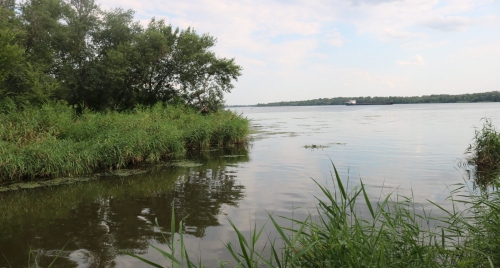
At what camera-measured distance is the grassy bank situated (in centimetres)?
1213

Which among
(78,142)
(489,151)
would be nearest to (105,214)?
(78,142)

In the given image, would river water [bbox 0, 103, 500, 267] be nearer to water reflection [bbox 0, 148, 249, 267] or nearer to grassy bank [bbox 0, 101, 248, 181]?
water reflection [bbox 0, 148, 249, 267]

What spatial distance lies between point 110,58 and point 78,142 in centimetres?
1538

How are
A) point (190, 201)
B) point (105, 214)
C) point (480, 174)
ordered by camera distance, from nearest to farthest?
point (105, 214)
point (190, 201)
point (480, 174)

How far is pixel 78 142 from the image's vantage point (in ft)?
48.0

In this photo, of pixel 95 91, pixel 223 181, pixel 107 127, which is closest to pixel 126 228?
pixel 223 181

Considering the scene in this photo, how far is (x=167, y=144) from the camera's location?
17.1 m

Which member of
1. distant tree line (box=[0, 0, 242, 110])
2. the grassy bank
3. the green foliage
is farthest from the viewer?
distant tree line (box=[0, 0, 242, 110])

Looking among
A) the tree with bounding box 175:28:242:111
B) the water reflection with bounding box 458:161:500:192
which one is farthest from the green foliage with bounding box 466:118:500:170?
the tree with bounding box 175:28:242:111

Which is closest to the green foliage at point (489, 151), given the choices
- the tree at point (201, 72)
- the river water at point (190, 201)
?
the river water at point (190, 201)

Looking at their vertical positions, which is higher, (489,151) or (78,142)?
(78,142)

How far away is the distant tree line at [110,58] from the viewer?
86.1 feet

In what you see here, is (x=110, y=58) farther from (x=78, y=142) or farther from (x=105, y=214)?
(x=105, y=214)

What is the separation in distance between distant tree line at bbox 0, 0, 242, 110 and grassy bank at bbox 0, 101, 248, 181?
21.6ft
